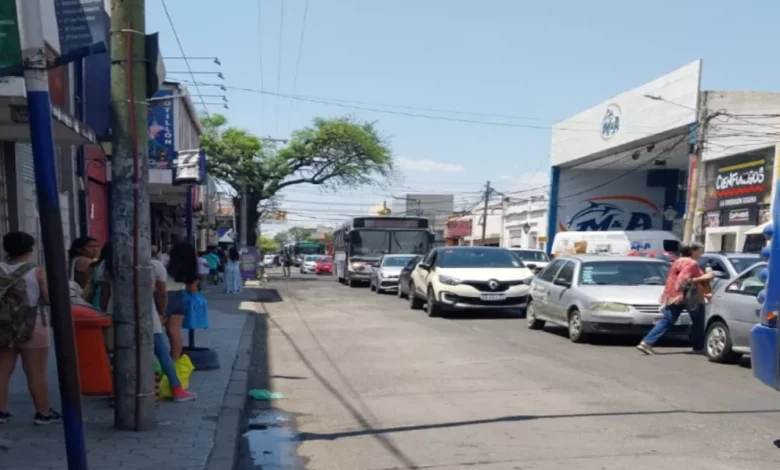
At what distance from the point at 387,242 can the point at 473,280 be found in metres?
14.3

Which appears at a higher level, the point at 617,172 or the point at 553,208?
the point at 617,172

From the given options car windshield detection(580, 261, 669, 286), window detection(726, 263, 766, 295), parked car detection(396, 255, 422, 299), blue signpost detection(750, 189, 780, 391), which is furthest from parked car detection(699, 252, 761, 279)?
parked car detection(396, 255, 422, 299)

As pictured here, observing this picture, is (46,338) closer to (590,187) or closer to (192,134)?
(192,134)

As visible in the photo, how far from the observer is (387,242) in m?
31.0

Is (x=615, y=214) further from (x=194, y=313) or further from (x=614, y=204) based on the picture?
(x=194, y=313)

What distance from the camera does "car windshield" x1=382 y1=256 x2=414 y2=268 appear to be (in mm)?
27766

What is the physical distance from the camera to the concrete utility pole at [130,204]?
5.93 meters

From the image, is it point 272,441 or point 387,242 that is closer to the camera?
point 272,441

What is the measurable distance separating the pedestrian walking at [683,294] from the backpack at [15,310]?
8288mm

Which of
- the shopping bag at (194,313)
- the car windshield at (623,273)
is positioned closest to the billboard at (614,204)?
the car windshield at (623,273)

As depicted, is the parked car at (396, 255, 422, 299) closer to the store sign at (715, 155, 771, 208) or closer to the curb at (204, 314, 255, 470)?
the store sign at (715, 155, 771, 208)

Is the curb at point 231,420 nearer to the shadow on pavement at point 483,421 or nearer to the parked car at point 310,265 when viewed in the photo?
the shadow on pavement at point 483,421

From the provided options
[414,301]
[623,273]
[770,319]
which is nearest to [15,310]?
[770,319]

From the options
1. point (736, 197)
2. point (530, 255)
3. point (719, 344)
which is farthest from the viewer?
point (736, 197)
